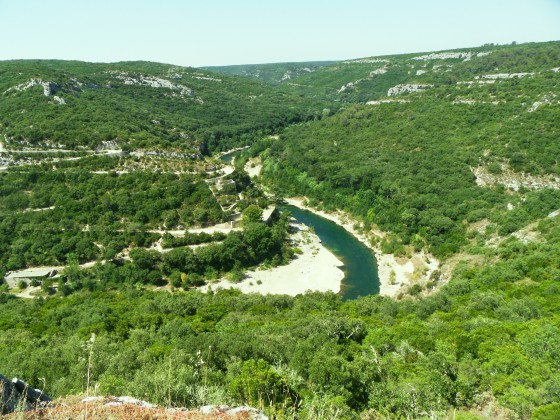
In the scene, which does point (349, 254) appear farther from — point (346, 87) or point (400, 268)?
point (346, 87)

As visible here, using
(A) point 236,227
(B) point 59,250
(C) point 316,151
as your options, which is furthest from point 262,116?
(B) point 59,250

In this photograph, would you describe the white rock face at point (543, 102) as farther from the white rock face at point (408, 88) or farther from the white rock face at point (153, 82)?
the white rock face at point (153, 82)

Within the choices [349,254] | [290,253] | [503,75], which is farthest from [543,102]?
[290,253]

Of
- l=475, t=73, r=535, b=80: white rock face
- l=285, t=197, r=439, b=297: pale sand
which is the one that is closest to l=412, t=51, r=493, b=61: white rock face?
l=475, t=73, r=535, b=80: white rock face

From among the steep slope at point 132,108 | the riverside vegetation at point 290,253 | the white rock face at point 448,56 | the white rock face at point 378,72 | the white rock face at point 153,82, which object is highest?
the white rock face at point 448,56

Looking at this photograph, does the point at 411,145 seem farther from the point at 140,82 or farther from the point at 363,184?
the point at 140,82

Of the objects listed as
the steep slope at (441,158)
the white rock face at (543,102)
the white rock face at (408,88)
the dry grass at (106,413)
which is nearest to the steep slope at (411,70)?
the white rock face at (408,88)
